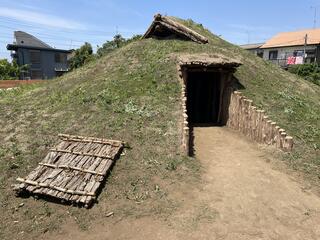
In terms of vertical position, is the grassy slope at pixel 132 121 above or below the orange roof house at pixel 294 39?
below

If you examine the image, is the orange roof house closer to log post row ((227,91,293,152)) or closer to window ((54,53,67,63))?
log post row ((227,91,293,152))

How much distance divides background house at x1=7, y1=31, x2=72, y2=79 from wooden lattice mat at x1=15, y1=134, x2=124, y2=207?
39363 millimetres

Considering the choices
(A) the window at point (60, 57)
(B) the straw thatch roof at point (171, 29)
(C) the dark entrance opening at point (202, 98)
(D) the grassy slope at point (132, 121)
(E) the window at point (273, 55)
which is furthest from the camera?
(A) the window at point (60, 57)

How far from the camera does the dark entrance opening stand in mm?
15156

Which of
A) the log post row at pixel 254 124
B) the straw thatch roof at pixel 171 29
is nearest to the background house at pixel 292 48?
the straw thatch roof at pixel 171 29

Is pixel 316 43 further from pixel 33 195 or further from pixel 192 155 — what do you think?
pixel 33 195

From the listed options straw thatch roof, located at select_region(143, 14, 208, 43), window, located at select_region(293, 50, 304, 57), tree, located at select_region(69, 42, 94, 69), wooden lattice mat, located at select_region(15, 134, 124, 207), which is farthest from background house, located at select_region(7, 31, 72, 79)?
wooden lattice mat, located at select_region(15, 134, 124, 207)

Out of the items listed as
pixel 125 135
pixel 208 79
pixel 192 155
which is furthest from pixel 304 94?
pixel 125 135

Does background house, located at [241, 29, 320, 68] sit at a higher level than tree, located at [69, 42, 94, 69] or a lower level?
higher

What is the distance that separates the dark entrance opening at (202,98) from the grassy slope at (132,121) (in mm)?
1576

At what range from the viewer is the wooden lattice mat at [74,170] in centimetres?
855

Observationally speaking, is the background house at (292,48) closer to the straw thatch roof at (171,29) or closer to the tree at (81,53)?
the tree at (81,53)

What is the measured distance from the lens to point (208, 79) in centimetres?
1575

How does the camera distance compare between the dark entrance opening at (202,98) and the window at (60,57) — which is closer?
the dark entrance opening at (202,98)
